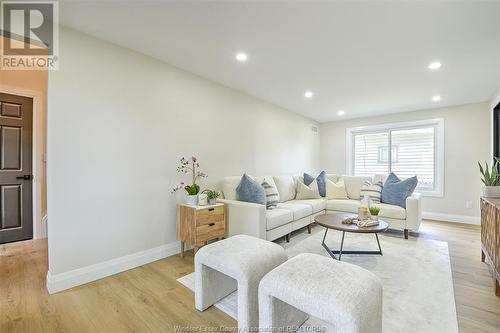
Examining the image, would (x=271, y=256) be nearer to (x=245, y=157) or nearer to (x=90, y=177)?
(x=90, y=177)

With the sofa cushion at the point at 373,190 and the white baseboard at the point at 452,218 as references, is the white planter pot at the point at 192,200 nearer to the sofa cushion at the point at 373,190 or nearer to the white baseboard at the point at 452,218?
the sofa cushion at the point at 373,190

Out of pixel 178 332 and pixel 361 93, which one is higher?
pixel 361 93

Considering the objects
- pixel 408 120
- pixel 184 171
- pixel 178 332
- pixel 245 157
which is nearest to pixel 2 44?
pixel 184 171

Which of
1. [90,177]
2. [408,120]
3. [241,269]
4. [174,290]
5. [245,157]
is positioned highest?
[408,120]

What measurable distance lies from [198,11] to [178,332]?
242cm

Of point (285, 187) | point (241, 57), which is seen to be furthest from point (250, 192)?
point (241, 57)

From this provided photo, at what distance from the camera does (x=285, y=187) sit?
4.21 m

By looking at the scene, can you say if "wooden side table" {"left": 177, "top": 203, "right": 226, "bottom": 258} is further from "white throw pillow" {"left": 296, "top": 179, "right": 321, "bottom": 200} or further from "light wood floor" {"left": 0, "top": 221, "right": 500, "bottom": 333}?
"white throw pillow" {"left": 296, "top": 179, "right": 321, "bottom": 200}

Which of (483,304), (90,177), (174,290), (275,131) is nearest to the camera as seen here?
(483,304)

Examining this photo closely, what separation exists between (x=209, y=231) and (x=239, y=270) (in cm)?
131

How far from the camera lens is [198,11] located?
6.26 feet

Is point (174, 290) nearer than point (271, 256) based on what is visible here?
No

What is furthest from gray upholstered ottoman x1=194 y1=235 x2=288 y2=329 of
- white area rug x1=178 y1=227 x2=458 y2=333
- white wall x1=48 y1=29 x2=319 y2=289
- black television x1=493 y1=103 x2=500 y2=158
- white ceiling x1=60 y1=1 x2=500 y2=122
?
black television x1=493 y1=103 x2=500 y2=158

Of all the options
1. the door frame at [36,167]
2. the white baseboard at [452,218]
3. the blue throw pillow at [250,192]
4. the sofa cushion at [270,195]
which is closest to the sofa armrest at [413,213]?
the white baseboard at [452,218]
